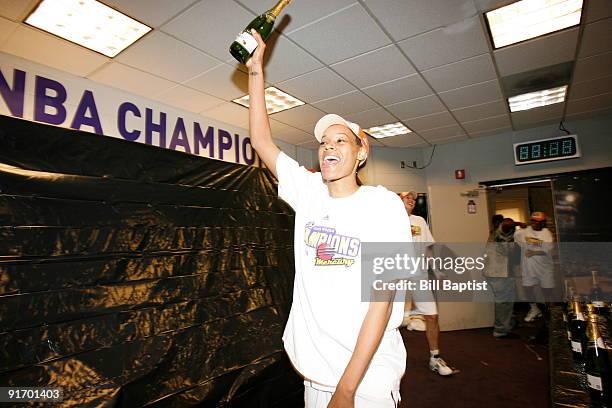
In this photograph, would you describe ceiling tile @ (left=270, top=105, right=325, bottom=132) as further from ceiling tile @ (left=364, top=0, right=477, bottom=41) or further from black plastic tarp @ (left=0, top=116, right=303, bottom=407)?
black plastic tarp @ (left=0, top=116, right=303, bottom=407)

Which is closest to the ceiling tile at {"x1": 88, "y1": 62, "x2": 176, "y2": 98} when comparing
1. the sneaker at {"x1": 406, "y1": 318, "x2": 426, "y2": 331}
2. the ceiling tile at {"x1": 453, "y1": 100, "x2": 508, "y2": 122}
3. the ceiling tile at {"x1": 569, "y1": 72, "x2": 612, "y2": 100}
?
the ceiling tile at {"x1": 453, "y1": 100, "x2": 508, "y2": 122}

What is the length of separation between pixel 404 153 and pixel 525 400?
4.91 metres

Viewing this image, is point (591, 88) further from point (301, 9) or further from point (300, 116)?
point (301, 9)

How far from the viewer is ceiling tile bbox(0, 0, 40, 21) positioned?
2312mm

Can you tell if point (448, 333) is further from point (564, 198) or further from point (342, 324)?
point (342, 324)

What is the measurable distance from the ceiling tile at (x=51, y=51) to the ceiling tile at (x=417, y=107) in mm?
3607

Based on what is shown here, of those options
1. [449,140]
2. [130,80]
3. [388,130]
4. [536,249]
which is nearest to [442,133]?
[449,140]

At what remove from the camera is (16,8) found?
2.37m

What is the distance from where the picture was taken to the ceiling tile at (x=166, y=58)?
286cm

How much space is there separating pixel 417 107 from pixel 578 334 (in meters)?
3.42

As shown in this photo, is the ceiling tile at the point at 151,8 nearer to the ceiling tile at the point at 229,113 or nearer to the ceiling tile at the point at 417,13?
the ceiling tile at the point at 417,13

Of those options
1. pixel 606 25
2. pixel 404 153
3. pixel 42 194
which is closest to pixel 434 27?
pixel 606 25

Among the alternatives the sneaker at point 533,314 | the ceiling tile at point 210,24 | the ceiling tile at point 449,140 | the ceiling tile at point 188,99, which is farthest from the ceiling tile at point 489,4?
the sneaker at point 533,314

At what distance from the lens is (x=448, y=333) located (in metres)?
4.76
